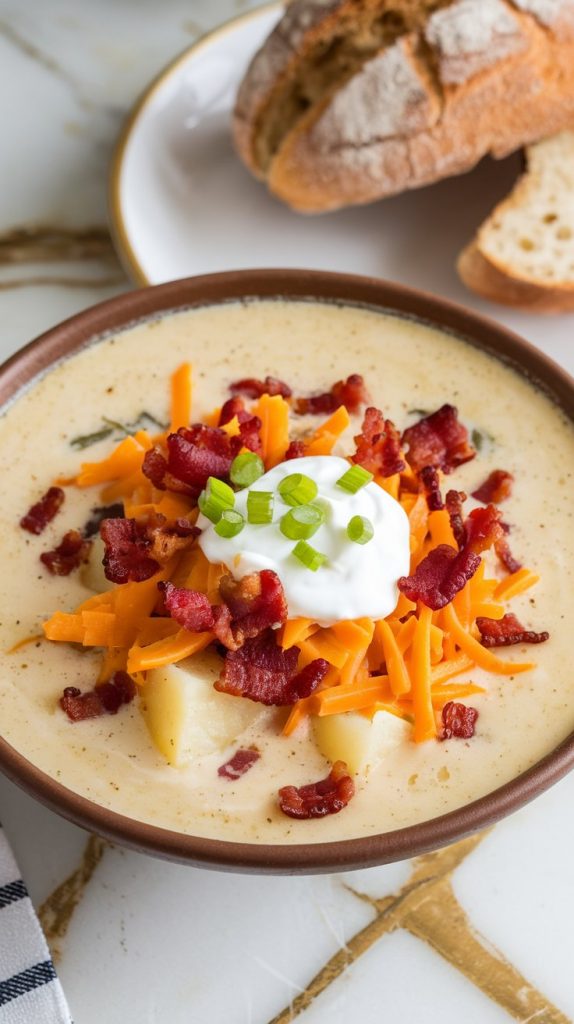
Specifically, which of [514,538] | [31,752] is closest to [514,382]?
[514,538]

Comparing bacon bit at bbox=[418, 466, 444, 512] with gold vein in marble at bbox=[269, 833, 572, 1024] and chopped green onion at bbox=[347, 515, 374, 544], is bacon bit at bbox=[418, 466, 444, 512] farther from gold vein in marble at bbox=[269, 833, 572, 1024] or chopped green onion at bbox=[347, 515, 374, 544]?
gold vein in marble at bbox=[269, 833, 572, 1024]

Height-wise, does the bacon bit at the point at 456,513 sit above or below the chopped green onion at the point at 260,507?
below

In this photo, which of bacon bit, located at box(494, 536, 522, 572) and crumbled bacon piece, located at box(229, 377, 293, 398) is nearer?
bacon bit, located at box(494, 536, 522, 572)

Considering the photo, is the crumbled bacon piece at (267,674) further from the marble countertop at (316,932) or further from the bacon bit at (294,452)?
the marble countertop at (316,932)

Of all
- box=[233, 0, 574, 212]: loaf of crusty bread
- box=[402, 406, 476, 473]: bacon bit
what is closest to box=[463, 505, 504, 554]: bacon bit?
box=[402, 406, 476, 473]: bacon bit

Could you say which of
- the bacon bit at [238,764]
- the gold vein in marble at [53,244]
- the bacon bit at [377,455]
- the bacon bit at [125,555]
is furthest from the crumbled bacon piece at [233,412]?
the gold vein in marble at [53,244]

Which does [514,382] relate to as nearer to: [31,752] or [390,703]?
[390,703]
